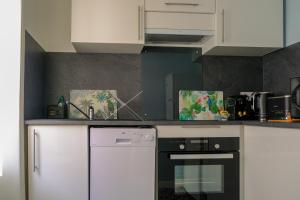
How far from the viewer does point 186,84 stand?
2.94 meters

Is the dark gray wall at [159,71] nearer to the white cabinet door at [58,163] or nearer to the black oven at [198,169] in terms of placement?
the black oven at [198,169]

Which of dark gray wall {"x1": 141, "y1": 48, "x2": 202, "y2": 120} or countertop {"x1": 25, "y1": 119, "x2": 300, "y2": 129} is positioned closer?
countertop {"x1": 25, "y1": 119, "x2": 300, "y2": 129}

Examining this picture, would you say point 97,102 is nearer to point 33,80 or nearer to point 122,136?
point 33,80

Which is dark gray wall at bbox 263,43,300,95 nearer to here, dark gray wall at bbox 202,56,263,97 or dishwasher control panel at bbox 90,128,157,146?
dark gray wall at bbox 202,56,263,97

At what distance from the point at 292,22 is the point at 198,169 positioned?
1403 mm

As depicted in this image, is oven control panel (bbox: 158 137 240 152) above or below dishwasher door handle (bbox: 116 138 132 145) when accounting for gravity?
below

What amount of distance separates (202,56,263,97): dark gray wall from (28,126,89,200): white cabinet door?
136 cm

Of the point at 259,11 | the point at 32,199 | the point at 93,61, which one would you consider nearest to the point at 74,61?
the point at 93,61

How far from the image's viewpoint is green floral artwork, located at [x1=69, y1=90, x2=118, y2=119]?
286cm

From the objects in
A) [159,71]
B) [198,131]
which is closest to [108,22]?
[159,71]

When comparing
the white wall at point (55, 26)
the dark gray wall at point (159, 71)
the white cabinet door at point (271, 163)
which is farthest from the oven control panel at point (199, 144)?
the white wall at point (55, 26)

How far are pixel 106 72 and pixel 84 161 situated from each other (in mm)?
1006

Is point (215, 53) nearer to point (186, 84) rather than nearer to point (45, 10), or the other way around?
point (186, 84)

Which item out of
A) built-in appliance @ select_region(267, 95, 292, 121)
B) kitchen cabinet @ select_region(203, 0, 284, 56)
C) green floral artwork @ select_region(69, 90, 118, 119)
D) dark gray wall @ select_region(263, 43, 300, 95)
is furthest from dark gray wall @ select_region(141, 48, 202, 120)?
built-in appliance @ select_region(267, 95, 292, 121)
